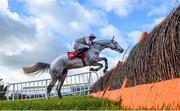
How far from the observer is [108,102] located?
9.91m

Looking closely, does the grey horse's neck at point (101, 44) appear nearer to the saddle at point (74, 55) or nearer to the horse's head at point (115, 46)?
the horse's head at point (115, 46)

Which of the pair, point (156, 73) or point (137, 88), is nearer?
point (156, 73)

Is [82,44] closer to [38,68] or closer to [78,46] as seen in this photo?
[78,46]

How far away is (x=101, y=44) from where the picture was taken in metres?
17.7

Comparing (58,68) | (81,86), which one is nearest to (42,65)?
(58,68)

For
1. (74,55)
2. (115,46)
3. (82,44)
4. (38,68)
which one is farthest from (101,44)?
(38,68)

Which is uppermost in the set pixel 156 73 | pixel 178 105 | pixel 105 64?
pixel 105 64

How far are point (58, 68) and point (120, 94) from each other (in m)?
8.70

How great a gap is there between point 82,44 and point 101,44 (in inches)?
32.2

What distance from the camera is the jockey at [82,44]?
1700cm

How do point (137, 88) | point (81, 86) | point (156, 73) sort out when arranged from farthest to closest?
point (81, 86), point (137, 88), point (156, 73)

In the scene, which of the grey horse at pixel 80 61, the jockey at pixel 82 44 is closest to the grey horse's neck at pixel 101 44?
the grey horse at pixel 80 61

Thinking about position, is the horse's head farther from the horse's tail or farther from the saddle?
the horse's tail

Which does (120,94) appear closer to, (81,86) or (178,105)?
(178,105)
